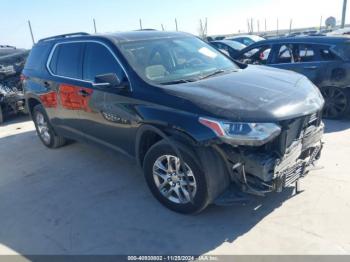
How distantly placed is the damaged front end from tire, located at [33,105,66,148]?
3618mm

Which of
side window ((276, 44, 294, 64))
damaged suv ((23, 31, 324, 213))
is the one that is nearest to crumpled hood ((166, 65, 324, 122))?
damaged suv ((23, 31, 324, 213))

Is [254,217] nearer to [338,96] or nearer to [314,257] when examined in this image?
[314,257]

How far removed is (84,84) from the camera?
4.43 metres

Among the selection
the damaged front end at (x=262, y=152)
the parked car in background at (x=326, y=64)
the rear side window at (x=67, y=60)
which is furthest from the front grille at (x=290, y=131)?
the parked car in background at (x=326, y=64)

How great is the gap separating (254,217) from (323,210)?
703 mm

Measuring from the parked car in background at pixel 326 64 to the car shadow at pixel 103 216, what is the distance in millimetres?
3423

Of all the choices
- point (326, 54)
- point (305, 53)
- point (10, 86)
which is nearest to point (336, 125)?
point (326, 54)

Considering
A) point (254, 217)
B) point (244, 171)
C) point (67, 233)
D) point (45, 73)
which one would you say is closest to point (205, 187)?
point (244, 171)

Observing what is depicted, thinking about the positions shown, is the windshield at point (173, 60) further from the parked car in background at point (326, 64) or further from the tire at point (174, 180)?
the parked car in background at point (326, 64)

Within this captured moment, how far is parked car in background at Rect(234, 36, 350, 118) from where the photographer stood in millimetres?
6355

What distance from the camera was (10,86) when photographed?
8.62 metres

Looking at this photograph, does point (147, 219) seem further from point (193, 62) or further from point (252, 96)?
point (193, 62)

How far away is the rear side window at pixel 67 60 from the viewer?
4664 mm

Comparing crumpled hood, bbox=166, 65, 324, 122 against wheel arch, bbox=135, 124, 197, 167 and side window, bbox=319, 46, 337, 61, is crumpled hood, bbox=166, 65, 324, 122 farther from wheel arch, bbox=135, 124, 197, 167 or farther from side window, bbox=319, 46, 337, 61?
side window, bbox=319, 46, 337, 61
